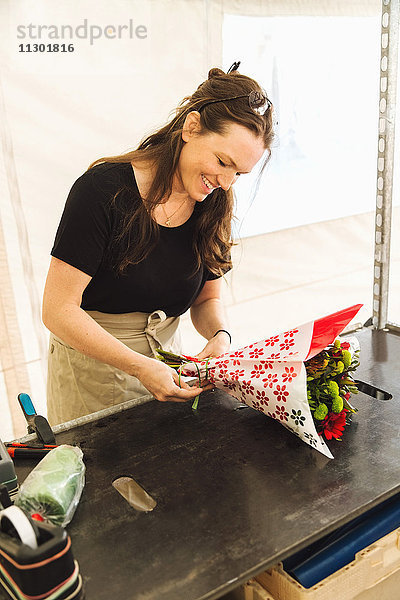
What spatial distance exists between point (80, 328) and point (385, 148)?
1108mm

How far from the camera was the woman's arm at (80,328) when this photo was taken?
4.50 feet

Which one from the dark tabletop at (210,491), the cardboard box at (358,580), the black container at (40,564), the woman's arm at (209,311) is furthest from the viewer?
the woman's arm at (209,311)

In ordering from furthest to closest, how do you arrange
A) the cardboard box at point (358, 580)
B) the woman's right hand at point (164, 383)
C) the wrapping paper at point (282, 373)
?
the woman's right hand at point (164, 383) → the wrapping paper at point (282, 373) → the cardboard box at point (358, 580)

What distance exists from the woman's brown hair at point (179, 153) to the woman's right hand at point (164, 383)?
0.28m

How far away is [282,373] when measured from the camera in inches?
48.6

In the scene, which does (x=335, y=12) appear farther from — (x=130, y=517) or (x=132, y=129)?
(x=130, y=517)

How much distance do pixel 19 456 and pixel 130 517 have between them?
0.32 m

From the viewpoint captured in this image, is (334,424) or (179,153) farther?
(179,153)

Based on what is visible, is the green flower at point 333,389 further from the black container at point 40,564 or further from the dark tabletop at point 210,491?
the black container at point 40,564

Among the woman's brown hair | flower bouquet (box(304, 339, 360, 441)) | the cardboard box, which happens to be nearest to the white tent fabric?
the woman's brown hair

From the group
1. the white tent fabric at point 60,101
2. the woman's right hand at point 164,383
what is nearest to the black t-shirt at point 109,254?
the woman's right hand at point 164,383

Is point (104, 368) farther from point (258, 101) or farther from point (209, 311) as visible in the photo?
point (258, 101)

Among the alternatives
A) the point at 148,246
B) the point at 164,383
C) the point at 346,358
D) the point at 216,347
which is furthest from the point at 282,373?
the point at 148,246

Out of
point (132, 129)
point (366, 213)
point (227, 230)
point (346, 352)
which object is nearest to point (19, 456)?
point (346, 352)
